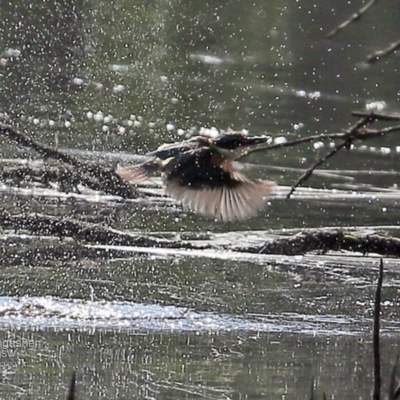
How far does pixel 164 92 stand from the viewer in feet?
42.9

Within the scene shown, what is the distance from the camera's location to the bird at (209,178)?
370cm

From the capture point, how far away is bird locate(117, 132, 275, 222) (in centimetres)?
370

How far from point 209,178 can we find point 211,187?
0.23ft

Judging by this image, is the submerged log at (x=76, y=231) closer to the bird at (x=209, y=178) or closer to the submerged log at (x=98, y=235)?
the submerged log at (x=98, y=235)

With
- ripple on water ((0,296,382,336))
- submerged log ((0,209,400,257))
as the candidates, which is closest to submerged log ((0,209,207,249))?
submerged log ((0,209,400,257))

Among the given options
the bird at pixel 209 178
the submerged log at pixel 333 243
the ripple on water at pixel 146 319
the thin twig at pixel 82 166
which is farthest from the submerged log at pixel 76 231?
the bird at pixel 209 178

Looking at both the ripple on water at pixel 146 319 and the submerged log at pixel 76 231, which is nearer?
the ripple on water at pixel 146 319

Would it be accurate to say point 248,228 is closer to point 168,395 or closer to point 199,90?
point 168,395

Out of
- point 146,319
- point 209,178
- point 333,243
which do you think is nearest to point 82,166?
point 146,319

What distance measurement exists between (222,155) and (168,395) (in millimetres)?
1198

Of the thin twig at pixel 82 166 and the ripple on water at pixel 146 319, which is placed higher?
the thin twig at pixel 82 166

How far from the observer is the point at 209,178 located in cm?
379

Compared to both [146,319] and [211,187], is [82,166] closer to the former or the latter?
[146,319]

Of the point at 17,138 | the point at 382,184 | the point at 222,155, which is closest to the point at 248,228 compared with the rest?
the point at 17,138
